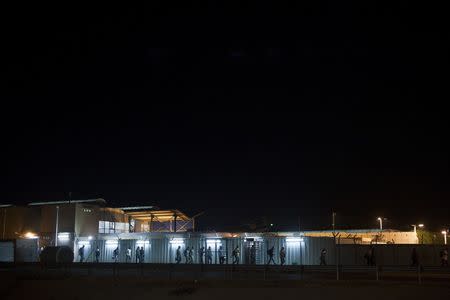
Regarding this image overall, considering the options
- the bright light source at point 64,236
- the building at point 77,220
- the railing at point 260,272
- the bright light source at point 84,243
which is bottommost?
the railing at point 260,272

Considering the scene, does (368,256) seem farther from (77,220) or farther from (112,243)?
(77,220)

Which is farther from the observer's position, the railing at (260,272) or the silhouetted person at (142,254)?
the silhouetted person at (142,254)

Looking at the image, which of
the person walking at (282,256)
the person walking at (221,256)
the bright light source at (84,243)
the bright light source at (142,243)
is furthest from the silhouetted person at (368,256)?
the bright light source at (84,243)

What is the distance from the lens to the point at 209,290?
95.0 ft

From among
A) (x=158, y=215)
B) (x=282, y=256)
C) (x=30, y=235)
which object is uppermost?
(x=158, y=215)

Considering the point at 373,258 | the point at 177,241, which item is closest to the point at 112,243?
the point at 177,241

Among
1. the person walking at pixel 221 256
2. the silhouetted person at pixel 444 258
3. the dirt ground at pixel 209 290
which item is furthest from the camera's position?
the person walking at pixel 221 256

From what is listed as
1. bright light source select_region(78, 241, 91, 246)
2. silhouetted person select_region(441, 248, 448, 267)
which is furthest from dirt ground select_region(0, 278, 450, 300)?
bright light source select_region(78, 241, 91, 246)

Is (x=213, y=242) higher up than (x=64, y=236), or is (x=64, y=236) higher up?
(x=64, y=236)

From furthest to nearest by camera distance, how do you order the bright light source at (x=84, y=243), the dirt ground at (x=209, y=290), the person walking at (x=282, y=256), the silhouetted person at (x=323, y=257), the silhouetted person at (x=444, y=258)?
the bright light source at (x=84, y=243)
the person walking at (x=282, y=256)
the silhouetted person at (x=323, y=257)
the silhouetted person at (x=444, y=258)
the dirt ground at (x=209, y=290)

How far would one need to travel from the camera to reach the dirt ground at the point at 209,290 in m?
26.8

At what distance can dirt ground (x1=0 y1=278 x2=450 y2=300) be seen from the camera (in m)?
26.8

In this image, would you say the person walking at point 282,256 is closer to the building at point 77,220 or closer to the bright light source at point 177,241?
the bright light source at point 177,241

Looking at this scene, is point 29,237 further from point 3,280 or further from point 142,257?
point 3,280
